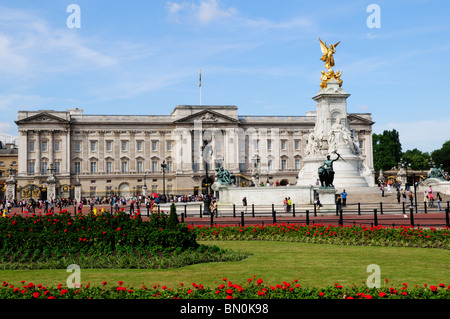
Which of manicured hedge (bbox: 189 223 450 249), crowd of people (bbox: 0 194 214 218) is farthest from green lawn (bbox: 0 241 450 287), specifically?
crowd of people (bbox: 0 194 214 218)

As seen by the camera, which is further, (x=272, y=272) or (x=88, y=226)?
(x=88, y=226)

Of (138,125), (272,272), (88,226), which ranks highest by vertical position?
(138,125)

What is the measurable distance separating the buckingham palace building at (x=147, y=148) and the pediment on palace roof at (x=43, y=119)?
182 mm

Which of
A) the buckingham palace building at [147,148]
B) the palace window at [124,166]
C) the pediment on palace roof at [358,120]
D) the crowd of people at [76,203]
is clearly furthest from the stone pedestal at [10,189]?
the pediment on palace roof at [358,120]

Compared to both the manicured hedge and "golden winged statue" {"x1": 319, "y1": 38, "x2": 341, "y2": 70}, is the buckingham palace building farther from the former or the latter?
the manicured hedge

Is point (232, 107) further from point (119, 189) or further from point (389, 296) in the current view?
point (389, 296)

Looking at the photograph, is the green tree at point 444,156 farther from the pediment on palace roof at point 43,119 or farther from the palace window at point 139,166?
the pediment on palace roof at point 43,119

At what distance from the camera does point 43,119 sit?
8606 cm

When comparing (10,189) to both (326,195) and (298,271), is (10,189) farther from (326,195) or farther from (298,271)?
(298,271)

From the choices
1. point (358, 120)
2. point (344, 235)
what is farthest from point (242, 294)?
point (358, 120)

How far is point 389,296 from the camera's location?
761 cm

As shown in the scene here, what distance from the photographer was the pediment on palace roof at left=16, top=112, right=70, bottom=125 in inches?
3374
